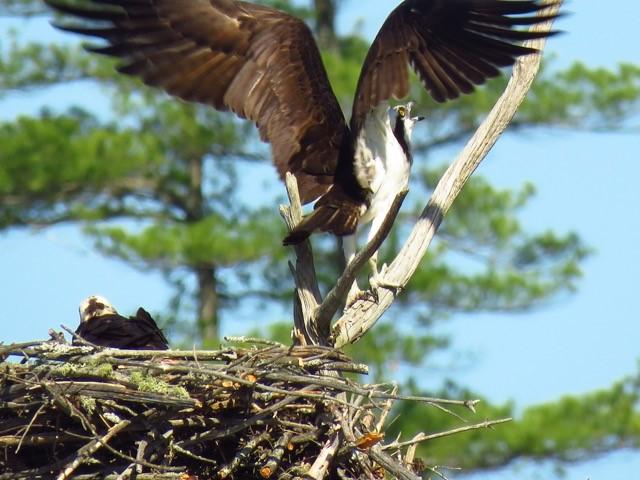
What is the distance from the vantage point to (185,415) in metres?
6.81

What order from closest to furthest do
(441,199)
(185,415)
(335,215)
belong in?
(185,415)
(441,199)
(335,215)

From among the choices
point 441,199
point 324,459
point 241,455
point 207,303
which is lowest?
point 241,455

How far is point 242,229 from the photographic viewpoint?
1952 cm

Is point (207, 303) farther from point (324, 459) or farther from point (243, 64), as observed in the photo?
point (324, 459)

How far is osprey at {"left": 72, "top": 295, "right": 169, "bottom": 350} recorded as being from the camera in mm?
7891

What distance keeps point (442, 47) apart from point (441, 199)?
0.86 meters

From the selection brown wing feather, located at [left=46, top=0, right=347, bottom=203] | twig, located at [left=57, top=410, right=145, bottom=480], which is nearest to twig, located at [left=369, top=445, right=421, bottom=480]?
twig, located at [left=57, top=410, right=145, bottom=480]

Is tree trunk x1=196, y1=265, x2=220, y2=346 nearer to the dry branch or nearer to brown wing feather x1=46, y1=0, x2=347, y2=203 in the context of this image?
brown wing feather x1=46, y1=0, x2=347, y2=203

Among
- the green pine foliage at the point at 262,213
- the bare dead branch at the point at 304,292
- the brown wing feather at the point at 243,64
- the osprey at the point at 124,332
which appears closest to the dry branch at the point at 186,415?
the bare dead branch at the point at 304,292

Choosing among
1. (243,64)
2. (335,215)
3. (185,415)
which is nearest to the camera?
(185,415)

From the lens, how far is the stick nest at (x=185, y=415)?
6582mm

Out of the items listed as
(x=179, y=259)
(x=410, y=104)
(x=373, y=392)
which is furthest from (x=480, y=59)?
(x=179, y=259)

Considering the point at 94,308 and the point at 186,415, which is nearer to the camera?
the point at 186,415

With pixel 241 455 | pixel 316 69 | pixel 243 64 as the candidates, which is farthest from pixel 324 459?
pixel 243 64
